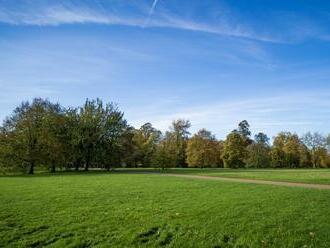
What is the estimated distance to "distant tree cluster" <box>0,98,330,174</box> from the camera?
177ft

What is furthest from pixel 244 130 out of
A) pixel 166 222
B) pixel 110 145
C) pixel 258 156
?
pixel 166 222

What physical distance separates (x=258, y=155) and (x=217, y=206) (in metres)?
86.9

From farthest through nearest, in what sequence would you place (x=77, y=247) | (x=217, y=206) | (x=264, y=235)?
(x=217, y=206), (x=264, y=235), (x=77, y=247)

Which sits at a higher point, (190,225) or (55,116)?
(55,116)

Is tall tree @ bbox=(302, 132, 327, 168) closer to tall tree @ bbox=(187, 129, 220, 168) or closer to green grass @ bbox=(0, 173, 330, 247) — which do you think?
tall tree @ bbox=(187, 129, 220, 168)

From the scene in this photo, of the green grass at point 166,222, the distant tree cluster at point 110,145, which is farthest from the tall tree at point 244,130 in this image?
the green grass at point 166,222

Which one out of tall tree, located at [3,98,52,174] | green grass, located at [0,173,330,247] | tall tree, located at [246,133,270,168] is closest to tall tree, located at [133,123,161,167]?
tall tree, located at [246,133,270,168]

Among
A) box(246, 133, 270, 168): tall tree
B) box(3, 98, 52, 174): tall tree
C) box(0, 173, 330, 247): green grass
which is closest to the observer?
box(0, 173, 330, 247): green grass

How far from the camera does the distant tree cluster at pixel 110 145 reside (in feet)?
177

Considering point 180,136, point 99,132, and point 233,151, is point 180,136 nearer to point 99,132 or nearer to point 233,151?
point 233,151

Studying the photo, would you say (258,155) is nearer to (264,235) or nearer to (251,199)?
(251,199)

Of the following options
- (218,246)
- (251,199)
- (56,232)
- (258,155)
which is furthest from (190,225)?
(258,155)

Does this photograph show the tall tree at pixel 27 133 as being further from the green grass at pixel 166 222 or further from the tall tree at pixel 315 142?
the tall tree at pixel 315 142

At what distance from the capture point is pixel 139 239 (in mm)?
9805
